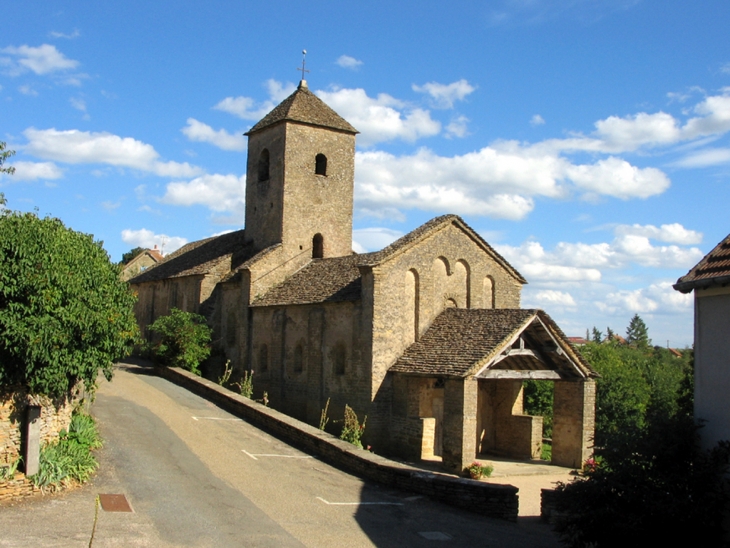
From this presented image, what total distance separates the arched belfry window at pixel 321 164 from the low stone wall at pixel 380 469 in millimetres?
13885

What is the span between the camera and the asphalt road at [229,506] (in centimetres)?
1245

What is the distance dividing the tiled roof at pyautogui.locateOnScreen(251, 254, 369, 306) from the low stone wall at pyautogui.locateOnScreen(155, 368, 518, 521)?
5.22m

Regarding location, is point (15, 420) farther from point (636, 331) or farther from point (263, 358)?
point (636, 331)

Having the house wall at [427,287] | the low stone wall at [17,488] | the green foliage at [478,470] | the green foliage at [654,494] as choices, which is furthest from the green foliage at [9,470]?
the house wall at [427,287]

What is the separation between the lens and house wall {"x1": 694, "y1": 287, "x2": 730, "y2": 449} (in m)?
11.3

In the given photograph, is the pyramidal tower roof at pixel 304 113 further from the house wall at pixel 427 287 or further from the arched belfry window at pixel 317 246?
the house wall at pixel 427 287

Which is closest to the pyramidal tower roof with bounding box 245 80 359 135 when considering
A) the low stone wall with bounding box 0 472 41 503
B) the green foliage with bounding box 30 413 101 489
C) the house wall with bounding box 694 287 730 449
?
the green foliage with bounding box 30 413 101 489

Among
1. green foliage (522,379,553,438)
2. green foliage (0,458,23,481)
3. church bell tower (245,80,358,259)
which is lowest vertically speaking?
green foliage (522,379,553,438)

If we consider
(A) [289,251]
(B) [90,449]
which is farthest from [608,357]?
(B) [90,449]

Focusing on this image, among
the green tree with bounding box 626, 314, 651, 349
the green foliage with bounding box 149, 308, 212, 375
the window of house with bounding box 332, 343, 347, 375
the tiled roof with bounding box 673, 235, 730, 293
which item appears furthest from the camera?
the green tree with bounding box 626, 314, 651, 349

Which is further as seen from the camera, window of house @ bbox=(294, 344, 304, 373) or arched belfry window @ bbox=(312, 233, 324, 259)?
arched belfry window @ bbox=(312, 233, 324, 259)

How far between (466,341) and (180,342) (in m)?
14.7

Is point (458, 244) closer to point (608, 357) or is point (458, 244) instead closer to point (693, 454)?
point (693, 454)

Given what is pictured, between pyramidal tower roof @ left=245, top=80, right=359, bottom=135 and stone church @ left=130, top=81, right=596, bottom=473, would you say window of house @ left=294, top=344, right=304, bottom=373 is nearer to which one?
stone church @ left=130, top=81, right=596, bottom=473
